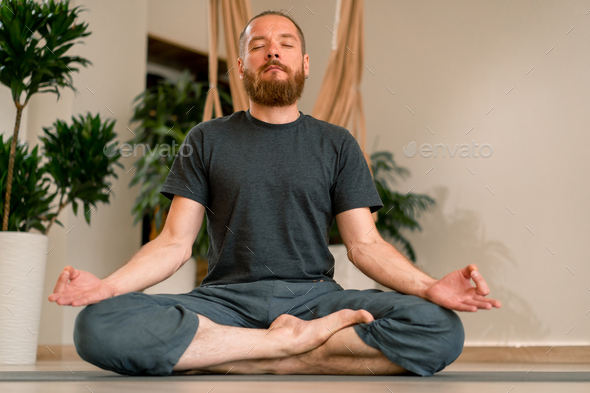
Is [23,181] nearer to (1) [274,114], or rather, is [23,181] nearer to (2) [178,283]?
(2) [178,283]

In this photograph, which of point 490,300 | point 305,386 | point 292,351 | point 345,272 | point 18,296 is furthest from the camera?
point 345,272

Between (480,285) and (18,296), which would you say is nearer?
(480,285)

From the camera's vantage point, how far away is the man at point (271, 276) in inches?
38.1

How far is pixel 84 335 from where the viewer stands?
0.95 metres

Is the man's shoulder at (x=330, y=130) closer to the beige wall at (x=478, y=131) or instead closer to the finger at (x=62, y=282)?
the finger at (x=62, y=282)

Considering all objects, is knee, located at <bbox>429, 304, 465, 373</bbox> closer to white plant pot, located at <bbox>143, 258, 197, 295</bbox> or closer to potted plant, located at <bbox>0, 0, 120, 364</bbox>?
potted plant, located at <bbox>0, 0, 120, 364</bbox>

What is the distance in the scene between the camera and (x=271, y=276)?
3.91 ft

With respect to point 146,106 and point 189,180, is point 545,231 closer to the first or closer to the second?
point 189,180

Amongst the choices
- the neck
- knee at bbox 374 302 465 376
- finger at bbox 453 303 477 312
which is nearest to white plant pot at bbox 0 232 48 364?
the neck

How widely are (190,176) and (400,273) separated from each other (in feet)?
1.72

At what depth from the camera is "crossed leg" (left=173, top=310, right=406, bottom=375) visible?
3.26 feet

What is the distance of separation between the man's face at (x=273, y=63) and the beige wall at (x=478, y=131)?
125 centimetres

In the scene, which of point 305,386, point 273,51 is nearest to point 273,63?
point 273,51

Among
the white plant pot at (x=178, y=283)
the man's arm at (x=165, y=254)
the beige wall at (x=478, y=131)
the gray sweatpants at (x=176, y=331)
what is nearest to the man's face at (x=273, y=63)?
the man's arm at (x=165, y=254)
